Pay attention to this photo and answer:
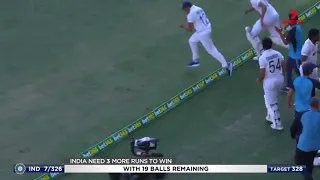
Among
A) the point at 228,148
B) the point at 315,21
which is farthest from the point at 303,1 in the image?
the point at 228,148

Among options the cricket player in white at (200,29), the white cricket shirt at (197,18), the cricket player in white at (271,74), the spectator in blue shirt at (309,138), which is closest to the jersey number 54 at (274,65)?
the cricket player in white at (271,74)

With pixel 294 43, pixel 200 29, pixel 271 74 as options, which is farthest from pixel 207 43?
pixel 271 74

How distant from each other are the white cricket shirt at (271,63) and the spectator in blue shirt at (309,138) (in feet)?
7.29

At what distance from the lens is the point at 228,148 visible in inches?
529

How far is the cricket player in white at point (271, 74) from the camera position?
1321 centimetres

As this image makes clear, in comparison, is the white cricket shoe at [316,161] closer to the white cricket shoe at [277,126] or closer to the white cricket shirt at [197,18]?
the white cricket shoe at [277,126]

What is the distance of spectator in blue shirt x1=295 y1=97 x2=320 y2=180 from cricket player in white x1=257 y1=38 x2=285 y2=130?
6.94ft

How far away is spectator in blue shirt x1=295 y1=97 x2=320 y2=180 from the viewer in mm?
10992

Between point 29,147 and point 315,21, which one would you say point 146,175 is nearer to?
point 29,147

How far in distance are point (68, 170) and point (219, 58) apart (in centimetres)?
499

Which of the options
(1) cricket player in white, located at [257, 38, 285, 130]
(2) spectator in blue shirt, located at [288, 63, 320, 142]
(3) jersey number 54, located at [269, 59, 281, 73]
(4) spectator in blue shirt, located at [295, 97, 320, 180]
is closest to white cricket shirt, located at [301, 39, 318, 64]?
(1) cricket player in white, located at [257, 38, 285, 130]

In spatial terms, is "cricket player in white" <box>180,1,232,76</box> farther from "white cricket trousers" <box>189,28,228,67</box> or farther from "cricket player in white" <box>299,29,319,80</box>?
"cricket player in white" <box>299,29,319,80</box>
